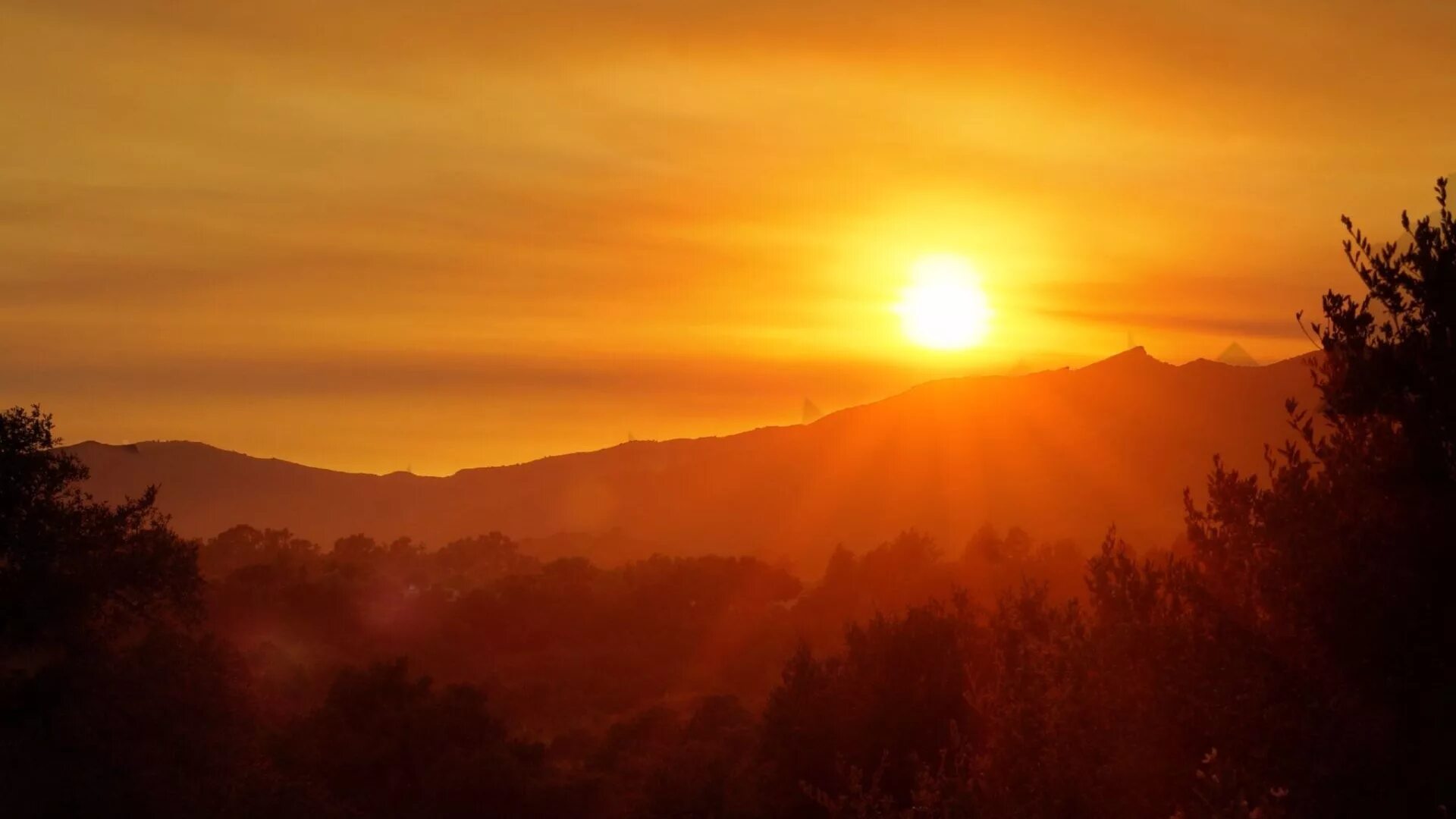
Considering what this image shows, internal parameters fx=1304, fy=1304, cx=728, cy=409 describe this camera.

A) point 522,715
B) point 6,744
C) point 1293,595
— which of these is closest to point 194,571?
point 6,744

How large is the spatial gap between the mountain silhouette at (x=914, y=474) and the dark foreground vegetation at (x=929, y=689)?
75061 mm

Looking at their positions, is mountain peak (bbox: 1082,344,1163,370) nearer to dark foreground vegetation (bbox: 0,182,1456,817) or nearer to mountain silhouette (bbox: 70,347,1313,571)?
mountain silhouette (bbox: 70,347,1313,571)

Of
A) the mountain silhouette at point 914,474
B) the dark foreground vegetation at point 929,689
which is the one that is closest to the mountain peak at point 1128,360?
the mountain silhouette at point 914,474

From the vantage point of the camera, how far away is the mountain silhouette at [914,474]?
126m

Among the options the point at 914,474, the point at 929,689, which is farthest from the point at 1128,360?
the point at 929,689

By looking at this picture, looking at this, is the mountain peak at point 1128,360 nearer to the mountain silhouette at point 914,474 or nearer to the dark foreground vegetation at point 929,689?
the mountain silhouette at point 914,474

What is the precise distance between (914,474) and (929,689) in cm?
11919

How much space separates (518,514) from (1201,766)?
18722cm

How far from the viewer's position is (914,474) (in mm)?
145500

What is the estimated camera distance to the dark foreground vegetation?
404 inches

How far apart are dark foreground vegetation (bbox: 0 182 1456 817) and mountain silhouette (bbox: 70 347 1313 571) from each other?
246 feet

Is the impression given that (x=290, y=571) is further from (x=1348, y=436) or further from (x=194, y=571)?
(x=1348, y=436)

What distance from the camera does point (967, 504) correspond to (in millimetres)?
134625

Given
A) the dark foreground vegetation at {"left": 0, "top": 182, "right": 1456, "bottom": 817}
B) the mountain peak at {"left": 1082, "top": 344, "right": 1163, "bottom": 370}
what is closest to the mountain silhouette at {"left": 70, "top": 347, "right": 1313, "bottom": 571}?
the mountain peak at {"left": 1082, "top": 344, "right": 1163, "bottom": 370}
